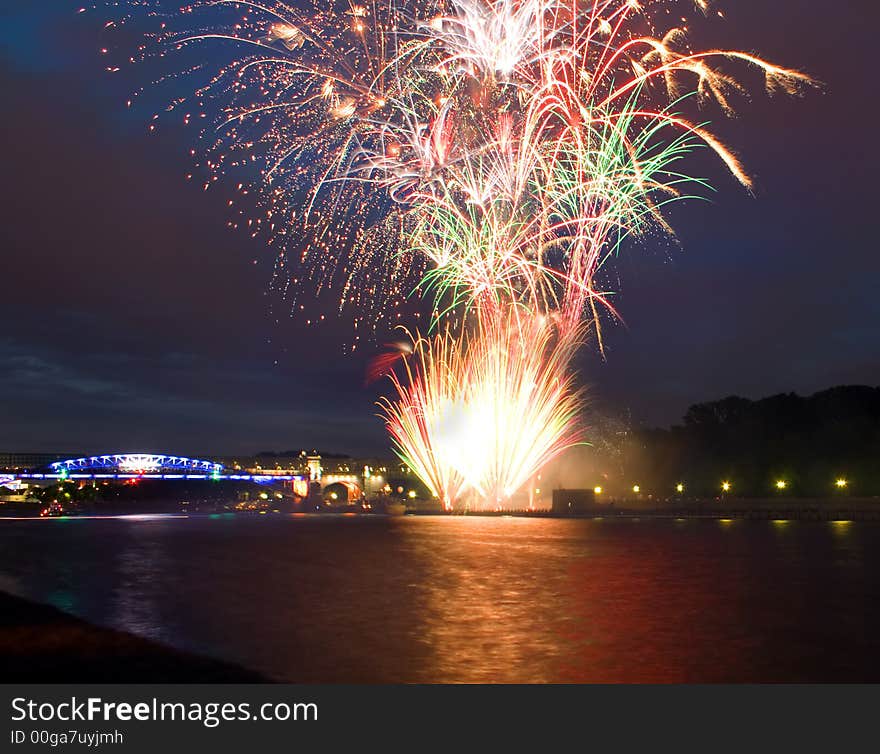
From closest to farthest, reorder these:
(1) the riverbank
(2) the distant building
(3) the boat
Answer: (1) the riverbank < (2) the distant building < (3) the boat

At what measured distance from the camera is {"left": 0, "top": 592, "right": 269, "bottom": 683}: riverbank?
36.9 ft

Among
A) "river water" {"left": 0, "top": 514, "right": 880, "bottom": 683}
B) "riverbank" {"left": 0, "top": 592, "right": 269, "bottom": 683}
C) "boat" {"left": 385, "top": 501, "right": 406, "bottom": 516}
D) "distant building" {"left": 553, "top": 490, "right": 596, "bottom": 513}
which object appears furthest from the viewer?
"boat" {"left": 385, "top": 501, "right": 406, "bottom": 516}

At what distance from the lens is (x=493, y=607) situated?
19562 mm

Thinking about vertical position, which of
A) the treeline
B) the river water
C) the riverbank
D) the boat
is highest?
the treeline

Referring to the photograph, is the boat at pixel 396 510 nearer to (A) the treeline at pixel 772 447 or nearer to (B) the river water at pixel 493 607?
(A) the treeline at pixel 772 447

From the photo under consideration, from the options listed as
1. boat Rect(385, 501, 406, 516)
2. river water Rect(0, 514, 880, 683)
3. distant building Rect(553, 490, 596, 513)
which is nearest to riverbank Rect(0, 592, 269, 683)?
river water Rect(0, 514, 880, 683)

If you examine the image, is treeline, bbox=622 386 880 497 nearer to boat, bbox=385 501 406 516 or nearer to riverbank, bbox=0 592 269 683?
boat, bbox=385 501 406 516

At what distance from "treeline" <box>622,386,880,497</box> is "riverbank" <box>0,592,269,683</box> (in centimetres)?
9179

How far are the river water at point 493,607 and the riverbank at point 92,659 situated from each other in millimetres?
892

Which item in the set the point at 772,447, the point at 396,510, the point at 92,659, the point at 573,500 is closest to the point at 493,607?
the point at 92,659

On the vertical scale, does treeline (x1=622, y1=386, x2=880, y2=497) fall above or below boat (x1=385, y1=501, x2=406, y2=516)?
above

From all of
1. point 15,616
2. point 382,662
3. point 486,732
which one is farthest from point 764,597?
point 15,616

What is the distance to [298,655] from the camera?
13.8 metres

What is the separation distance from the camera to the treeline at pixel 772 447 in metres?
97.4
